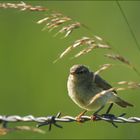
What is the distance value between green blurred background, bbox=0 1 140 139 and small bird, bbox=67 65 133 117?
114 centimetres

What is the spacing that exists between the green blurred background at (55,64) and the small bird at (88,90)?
114 centimetres

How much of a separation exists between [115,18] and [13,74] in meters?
2.43

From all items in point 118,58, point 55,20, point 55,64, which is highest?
point 55,20

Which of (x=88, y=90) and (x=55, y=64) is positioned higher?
(x=88, y=90)

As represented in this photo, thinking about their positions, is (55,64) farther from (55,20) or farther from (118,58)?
(118,58)

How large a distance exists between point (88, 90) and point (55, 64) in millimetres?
4541

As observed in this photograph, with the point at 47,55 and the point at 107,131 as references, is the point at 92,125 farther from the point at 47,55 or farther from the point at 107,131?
the point at 47,55

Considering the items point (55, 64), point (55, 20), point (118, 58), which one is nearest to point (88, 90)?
point (55, 20)

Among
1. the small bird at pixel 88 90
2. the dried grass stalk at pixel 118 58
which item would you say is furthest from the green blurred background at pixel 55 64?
the dried grass stalk at pixel 118 58

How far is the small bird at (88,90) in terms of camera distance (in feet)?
24.5

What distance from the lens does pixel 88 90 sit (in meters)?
7.70

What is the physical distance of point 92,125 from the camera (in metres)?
10.7

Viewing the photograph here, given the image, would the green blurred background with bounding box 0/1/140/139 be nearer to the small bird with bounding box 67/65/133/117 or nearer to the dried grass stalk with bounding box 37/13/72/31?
the small bird with bounding box 67/65/133/117

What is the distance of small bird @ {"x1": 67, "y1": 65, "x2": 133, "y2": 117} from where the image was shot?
7.46 m
